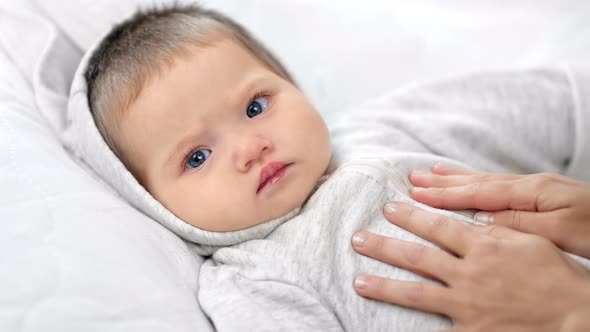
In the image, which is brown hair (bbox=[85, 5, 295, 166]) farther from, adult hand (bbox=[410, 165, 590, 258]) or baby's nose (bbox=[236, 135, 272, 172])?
adult hand (bbox=[410, 165, 590, 258])

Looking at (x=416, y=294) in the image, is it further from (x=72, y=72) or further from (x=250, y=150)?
(x=72, y=72)

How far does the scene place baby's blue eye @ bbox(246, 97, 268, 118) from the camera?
41.7 inches

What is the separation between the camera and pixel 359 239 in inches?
37.3

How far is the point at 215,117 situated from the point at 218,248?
0.24 meters

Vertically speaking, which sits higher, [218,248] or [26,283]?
[26,283]

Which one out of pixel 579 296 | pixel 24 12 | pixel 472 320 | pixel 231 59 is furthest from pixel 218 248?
pixel 24 12

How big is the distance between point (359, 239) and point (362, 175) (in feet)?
0.43

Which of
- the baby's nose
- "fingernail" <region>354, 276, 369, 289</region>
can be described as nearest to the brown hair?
the baby's nose

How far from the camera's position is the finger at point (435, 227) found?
0.91m

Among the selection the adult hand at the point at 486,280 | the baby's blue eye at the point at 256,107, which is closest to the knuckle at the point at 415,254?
the adult hand at the point at 486,280

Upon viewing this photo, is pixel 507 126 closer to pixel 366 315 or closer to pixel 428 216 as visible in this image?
pixel 428 216

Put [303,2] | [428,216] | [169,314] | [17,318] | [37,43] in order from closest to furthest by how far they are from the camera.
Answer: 1. [17,318]
2. [169,314]
3. [428,216]
4. [37,43]
5. [303,2]

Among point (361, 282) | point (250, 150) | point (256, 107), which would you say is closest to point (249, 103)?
point (256, 107)

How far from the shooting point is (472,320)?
33.1 inches
